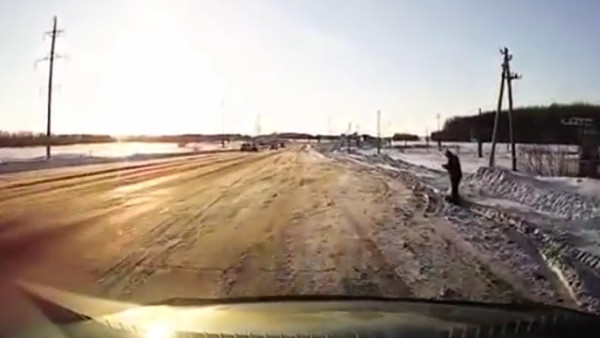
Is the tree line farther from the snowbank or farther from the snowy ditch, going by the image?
the snowy ditch

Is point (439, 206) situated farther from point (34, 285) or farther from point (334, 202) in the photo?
point (34, 285)

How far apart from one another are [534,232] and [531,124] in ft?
327

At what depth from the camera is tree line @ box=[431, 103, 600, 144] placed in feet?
307

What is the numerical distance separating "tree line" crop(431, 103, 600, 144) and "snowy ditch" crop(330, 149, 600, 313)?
62041mm

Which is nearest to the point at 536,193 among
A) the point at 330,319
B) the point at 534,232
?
the point at 534,232

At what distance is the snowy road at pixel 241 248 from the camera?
8547 millimetres

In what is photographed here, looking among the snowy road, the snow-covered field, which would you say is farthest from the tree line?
the snowy road

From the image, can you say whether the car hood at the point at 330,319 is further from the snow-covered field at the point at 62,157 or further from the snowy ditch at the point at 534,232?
the snow-covered field at the point at 62,157

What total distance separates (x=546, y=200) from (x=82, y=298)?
42.8 ft

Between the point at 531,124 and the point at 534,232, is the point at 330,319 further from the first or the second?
the point at 531,124

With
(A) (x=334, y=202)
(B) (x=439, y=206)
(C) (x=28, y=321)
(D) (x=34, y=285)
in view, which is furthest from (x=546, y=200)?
(C) (x=28, y=321)

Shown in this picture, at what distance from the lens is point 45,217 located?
16.0m

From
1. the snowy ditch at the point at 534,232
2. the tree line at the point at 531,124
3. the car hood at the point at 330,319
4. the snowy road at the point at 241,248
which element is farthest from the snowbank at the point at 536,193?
the tree line at the point at 531,124

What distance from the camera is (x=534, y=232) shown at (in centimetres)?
1311
